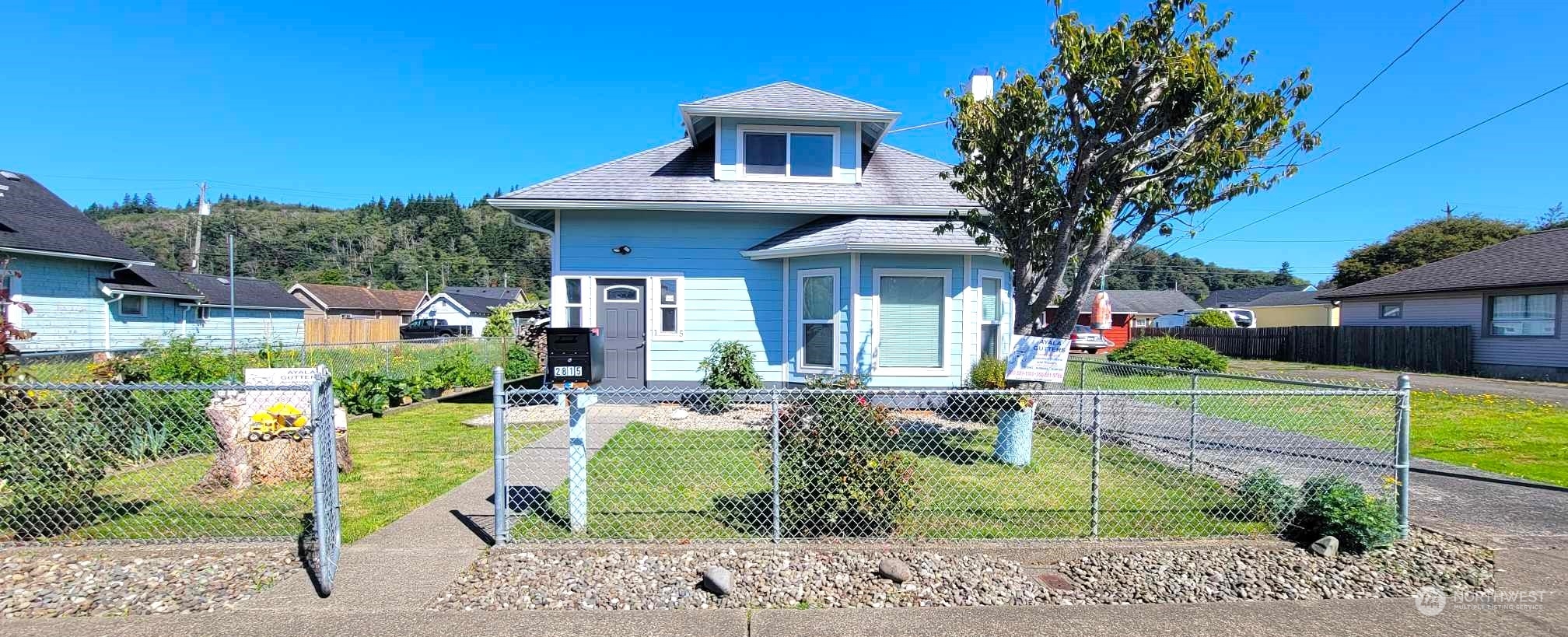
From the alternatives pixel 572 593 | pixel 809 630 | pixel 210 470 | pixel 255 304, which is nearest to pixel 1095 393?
pixel 809 630

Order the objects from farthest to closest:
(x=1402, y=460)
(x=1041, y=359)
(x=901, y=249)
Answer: (x=901, y=249) < (x=1041, y=359) < (x=1402, y=460)

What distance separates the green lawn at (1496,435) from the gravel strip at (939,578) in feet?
13.6

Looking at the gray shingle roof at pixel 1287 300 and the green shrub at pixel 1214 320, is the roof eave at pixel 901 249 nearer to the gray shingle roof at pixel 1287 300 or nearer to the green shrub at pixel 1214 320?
the green shrub at pixel 1214 320

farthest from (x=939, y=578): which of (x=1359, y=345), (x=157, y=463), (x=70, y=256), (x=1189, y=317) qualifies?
(x=1189, y=317)

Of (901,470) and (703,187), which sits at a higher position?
(703,187)

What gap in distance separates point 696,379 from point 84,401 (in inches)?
287

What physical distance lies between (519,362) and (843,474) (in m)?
14.0

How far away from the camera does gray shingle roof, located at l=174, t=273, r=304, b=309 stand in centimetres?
3044

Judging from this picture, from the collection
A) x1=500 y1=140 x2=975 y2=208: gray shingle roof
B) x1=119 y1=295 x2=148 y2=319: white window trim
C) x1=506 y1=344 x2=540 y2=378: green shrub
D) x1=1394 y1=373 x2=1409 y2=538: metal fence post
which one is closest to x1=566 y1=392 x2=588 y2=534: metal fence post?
x1=1394 y1=373 x2=1409 y2=538: metal fence post

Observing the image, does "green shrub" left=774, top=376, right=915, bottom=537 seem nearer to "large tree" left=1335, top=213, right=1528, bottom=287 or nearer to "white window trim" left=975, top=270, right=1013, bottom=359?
"white window trim" left=975, top=270, right=1013, bottom=359

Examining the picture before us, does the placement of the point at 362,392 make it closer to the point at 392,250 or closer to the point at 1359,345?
the point at 1359,345

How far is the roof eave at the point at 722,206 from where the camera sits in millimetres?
11039

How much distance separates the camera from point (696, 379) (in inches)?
455

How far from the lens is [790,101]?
40.4 feet
